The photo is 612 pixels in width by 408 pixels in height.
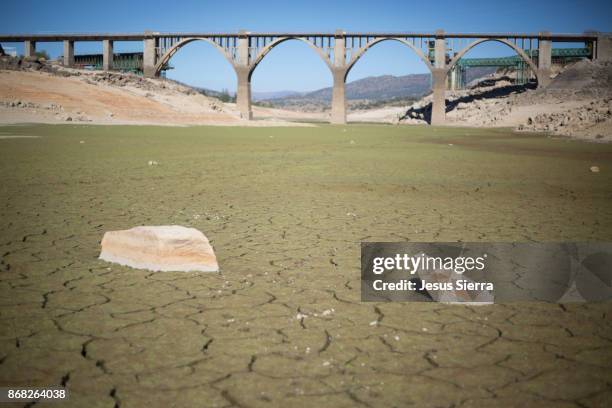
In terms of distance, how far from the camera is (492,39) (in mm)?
49188

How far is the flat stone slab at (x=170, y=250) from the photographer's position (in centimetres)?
363

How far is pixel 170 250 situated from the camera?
3664mm

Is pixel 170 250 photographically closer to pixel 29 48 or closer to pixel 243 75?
pixel 243 75

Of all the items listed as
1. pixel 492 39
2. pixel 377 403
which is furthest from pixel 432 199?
pixel 492 39

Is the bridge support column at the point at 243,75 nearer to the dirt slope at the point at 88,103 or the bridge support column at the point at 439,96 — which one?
the dirt slope at the point at 88,103

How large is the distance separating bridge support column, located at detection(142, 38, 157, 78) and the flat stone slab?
54.3 m

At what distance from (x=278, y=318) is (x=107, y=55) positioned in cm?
6180

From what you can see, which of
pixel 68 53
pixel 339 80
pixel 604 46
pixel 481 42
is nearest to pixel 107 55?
pixel 68 53

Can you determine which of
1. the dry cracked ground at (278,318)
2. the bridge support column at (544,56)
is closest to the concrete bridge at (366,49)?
the bridge support column at (544,56)

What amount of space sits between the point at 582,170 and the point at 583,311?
8927 mm

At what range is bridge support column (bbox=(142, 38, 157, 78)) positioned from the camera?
53847 millimetres

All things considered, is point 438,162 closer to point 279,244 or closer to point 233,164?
point 233,164

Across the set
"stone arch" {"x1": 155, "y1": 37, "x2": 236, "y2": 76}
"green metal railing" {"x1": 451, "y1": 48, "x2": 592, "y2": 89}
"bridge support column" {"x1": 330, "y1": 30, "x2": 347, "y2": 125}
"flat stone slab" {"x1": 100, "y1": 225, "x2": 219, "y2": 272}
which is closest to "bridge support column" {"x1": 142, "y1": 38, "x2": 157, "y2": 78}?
"stone arch" {"x1": 155, "y1": 37, "x2": 236, "y2": 76}

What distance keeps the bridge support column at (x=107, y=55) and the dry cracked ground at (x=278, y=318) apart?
185 feet
